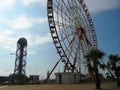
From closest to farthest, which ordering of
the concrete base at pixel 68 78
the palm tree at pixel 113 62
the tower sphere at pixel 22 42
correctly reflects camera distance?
A: 1. the palm tree at pixel 113 62
2. the concrete base at pixel 68 78
3. the tower sphere at pixel 22 42

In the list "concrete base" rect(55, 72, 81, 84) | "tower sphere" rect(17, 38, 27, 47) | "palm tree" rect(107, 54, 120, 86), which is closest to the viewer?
"palm tree" rect(107, 54, 120, 86)

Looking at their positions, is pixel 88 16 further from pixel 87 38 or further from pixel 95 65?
pixel 95 65

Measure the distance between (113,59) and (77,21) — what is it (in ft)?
43.4

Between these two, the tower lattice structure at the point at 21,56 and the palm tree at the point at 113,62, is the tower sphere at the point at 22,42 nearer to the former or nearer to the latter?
the tower lattice structure at the point at 21,56

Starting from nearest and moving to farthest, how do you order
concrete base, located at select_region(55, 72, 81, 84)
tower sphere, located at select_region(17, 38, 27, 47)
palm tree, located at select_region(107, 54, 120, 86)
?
palm tree, located at select_region(107, 54, 120, 86), concrete base, located at select_region(55, 72, 81, 84), tower sphere, located at select_region(17, 38, 27, 47)

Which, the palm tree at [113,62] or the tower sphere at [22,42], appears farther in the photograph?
the tower sphere at [22,42]

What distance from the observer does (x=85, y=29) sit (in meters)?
46.3

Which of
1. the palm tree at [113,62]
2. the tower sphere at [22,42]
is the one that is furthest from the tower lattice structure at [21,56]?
the palm tree at [113,62]

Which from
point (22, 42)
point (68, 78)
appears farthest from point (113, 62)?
point (22, 42)

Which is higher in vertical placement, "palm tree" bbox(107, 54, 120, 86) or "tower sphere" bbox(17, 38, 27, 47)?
"tower sphere" bbox(17, 38, 27, 47)

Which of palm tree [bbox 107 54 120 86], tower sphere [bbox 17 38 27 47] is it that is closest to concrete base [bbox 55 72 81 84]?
palm tree [bbox 107 54 120 86]

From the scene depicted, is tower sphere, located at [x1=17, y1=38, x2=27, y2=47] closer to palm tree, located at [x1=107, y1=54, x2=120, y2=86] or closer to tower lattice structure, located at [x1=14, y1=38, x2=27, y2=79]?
tower lattice structure, located at [x1=14, y1=38, x2=27, y2=79]

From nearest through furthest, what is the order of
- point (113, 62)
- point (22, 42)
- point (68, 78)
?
point (113, 62) → point (68, 78) → point (22, 42)

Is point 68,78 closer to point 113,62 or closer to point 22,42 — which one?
point 113,62
